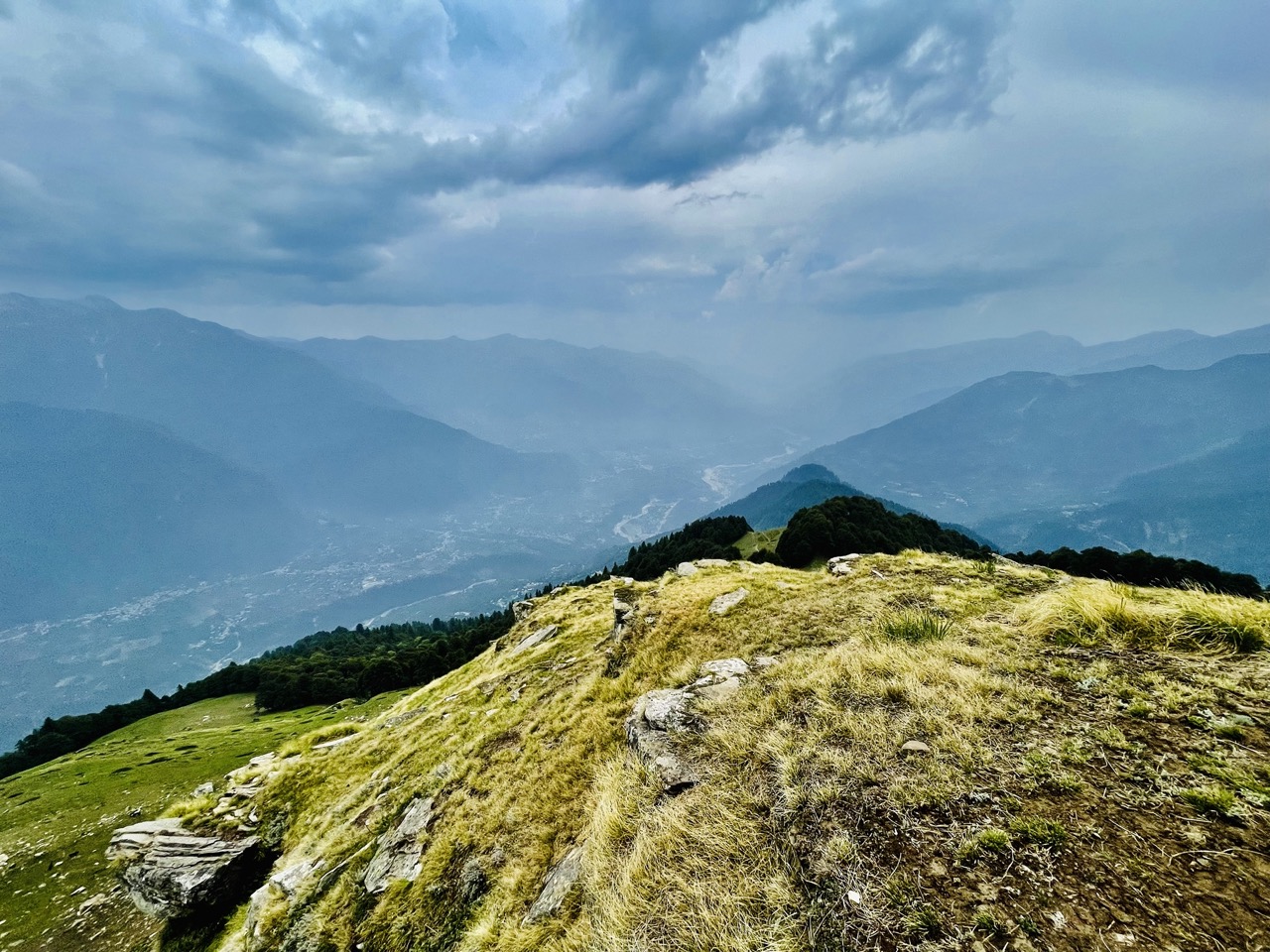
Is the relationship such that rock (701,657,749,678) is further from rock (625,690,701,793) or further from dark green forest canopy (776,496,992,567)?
dark green forest canopy (776,496,992,567)

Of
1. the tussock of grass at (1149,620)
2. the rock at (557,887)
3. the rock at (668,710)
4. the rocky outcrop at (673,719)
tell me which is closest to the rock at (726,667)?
→ the rocky outcrop at (673,719)

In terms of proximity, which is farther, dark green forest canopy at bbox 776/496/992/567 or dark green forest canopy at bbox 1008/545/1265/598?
dark green forest canopy at bbox 776/496/992/567

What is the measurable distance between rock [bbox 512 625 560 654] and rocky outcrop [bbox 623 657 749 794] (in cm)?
1549

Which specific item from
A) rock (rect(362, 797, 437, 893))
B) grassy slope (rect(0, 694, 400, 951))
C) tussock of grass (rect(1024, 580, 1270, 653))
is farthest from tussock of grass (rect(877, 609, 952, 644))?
grassy slope (rect(0, 694, 400, 951))

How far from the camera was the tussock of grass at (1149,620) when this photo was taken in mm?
7301

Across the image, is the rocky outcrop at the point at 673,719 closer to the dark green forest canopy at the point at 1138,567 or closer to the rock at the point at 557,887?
the rock at the point at 557,887

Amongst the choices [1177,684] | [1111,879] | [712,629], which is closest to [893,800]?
[1111,879]

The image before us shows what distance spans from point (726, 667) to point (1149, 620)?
7.31m

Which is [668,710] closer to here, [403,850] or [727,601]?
[727,601]

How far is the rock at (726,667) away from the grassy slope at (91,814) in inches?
890

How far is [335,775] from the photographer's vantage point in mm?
17938

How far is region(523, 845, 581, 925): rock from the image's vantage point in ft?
22.3

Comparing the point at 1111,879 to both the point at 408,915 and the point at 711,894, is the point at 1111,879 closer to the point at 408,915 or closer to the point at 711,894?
the point at 711,894

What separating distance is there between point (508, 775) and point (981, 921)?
31.6ft
